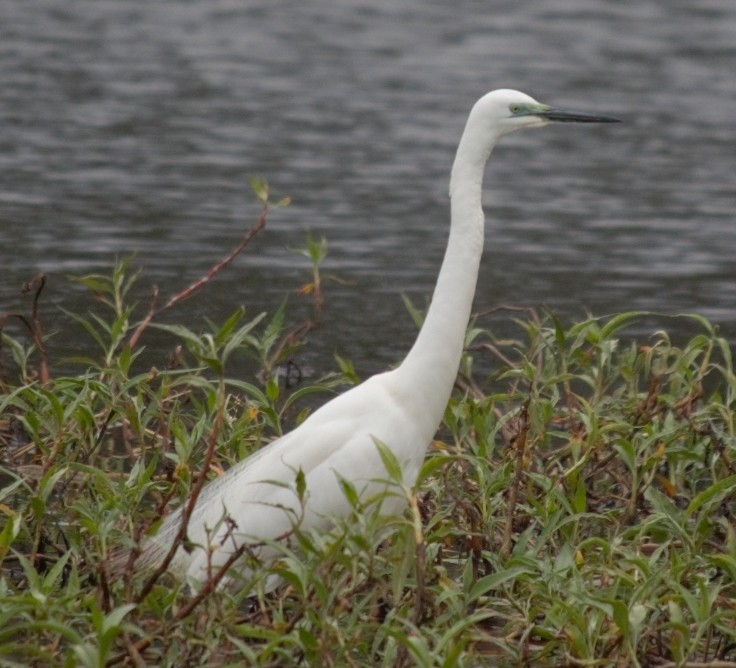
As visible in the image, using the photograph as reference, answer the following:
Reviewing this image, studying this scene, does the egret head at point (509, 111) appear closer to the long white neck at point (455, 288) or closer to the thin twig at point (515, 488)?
the long white neck at point (455, 288)

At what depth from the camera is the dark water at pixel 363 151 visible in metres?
8.71

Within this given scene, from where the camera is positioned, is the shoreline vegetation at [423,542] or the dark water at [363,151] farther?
the dark water at [363,151]

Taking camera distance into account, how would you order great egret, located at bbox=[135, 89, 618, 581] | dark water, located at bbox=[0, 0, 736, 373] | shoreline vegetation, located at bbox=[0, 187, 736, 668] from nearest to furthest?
shoreline vegetation, located at bbox=[0, 187, 736, 668], great egret, located at bbox=[135, 89, 618, 581], dark water, located at bbox=[0, 0, 736, 373]

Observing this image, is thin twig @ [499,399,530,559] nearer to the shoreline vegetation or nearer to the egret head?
the shoreline vegetation

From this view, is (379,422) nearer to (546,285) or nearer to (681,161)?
(546,285)

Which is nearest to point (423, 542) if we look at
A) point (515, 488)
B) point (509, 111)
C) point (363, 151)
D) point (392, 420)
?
point (392, 420)

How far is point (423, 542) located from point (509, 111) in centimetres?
137

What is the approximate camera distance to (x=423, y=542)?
3.54 m

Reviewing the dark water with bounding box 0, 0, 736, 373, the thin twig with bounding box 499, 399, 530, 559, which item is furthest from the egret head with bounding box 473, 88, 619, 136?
the dark water with bounding box 0, 0, 736, 373

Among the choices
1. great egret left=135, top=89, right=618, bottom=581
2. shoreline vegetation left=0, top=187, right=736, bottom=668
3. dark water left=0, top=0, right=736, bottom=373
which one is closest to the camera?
shoreline vegetation left=0, top=187, right=736, bottom=668

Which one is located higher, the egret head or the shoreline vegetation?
the egret head

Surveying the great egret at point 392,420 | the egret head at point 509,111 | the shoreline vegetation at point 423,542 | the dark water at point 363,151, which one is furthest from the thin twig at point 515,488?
the dark water at point 363,151

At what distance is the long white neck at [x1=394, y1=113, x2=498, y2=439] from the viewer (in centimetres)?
427

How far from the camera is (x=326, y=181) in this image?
10781mm
